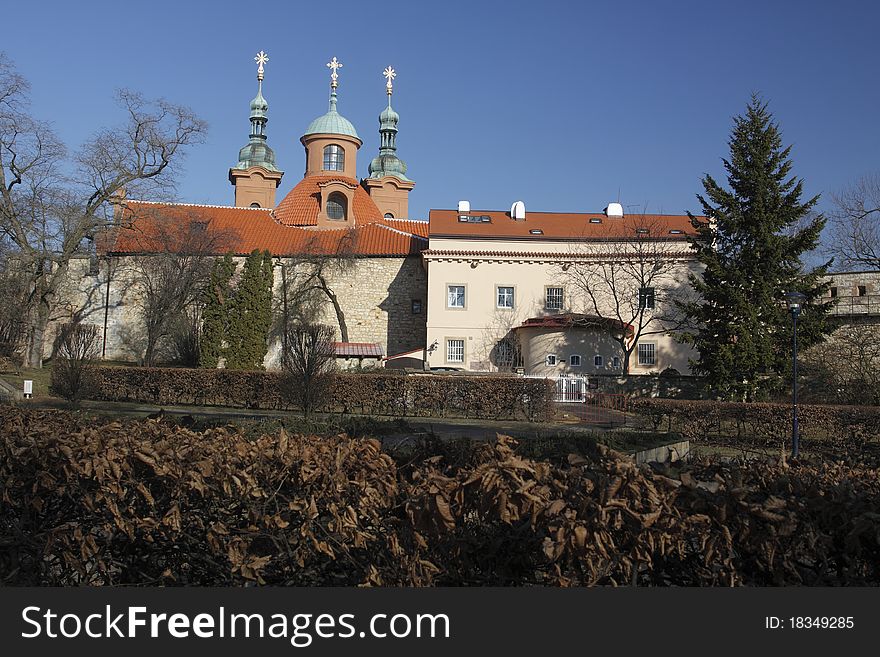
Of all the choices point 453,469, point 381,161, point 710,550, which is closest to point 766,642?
point 710,550

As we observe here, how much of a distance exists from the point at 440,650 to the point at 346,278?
37.9m

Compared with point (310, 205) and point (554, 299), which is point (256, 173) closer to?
point (310, 205)

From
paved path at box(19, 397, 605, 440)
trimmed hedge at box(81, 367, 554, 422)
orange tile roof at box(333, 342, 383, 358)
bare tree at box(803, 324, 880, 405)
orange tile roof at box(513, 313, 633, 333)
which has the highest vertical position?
orange tile roof at box(513, 313, 633, 333)

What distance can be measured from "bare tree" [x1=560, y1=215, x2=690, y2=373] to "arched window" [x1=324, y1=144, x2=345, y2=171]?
1793 centimetres

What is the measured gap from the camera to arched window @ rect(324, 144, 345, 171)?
155 feet

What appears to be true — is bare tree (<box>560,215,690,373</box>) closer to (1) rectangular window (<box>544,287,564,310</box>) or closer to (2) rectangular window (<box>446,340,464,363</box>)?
(1) rectangular window (<box>544,287,564,310</box>)

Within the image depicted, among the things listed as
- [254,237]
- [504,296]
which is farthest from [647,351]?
[254,237]

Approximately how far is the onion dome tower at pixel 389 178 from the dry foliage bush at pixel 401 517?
5042cm

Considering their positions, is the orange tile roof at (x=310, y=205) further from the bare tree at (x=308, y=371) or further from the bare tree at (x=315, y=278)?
the bare tree at (x=308, y=371)

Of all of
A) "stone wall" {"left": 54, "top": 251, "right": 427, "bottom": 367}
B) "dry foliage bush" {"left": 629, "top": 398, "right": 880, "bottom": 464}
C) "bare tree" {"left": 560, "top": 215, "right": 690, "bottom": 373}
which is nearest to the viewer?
"dry foliage bush" {"left": 629, "top": 398, "right": 880, "bottom": 464}

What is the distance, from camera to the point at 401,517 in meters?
3.74

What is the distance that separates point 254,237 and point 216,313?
28.2 feet

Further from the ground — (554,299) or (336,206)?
(336,206)

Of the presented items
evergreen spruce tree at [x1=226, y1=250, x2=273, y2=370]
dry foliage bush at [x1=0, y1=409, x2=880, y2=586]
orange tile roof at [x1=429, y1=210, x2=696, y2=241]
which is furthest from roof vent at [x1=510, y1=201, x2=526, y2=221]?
dry foliage bush at [x1=0, y1=409, x2=880, y2=586]
